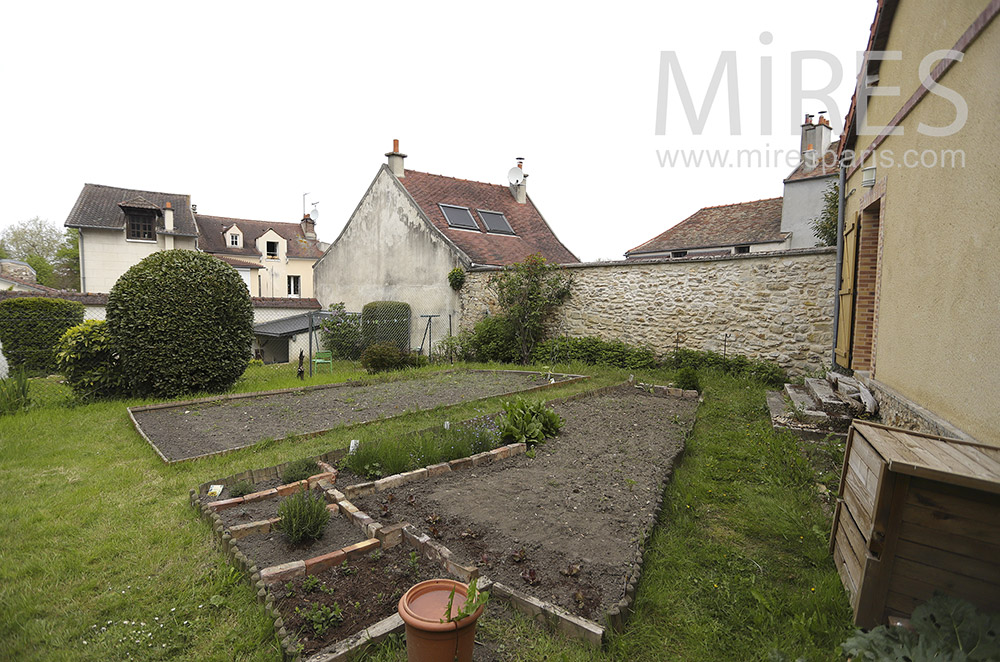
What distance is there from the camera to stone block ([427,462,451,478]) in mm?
4387

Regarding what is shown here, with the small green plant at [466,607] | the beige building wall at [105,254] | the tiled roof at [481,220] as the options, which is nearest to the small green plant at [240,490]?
the small green plant at [466,607]

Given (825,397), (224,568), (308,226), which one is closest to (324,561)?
(224,568)

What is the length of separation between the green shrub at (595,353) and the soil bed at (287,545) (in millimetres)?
8958

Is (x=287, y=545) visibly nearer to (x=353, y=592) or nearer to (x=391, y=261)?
(x=353, y=592)

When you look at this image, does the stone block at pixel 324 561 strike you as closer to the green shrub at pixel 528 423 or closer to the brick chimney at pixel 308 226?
the green shrub at pixel 528 423

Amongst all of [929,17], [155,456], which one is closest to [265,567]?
[155,456]

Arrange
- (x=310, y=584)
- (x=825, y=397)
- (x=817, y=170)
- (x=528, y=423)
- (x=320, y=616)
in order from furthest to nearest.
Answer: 1. (x=817, y=170)
2. (x=825, y=397)
3. (x=528, y=423)
4. (x=310, y=584)
5. (x=320, y=616)

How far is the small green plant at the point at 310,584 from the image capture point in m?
2.57

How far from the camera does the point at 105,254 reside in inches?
921

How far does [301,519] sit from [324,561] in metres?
0.44

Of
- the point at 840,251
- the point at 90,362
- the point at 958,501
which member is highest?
the point at 840,251

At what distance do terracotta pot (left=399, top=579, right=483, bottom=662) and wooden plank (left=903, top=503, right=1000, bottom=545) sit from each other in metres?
1.96

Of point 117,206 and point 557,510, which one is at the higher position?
point 117,206

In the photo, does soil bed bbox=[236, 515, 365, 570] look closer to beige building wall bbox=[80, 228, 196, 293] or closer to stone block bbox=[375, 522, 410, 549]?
stone block bbox=[375, 522, 410, 549]
